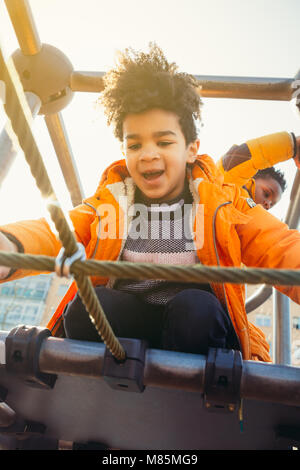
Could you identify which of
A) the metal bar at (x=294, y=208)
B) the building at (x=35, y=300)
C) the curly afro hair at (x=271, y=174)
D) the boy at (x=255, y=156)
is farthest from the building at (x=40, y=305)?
the boy at (x=255, y=156)

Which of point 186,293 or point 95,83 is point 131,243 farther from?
point 95,83

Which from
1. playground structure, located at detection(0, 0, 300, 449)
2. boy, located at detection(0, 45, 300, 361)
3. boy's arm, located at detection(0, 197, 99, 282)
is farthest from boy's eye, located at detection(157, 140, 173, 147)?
playground structure, located at detection(0, 0, 300, 449)

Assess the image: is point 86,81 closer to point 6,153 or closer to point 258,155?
point 6,153

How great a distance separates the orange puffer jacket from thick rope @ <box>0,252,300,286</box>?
0.32 m

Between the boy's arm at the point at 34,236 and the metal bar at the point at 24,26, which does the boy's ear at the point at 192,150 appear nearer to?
the boy's arm at the point at 34,236

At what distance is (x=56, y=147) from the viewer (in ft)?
4.61

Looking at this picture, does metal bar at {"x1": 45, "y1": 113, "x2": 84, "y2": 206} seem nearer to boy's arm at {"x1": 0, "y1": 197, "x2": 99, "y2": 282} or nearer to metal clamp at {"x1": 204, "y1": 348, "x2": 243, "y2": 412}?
boy's arm at {"x1": 0, "y1": 197, "x2": 99, "y2": 282}

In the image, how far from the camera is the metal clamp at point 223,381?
49 cm

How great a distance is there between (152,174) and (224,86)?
22.2 inches

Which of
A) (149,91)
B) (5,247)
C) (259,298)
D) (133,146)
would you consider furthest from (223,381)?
(259,298)

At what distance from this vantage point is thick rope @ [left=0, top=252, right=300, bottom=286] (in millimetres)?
380

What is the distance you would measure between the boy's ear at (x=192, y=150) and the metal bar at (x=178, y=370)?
1.81ft

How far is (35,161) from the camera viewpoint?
35cm
